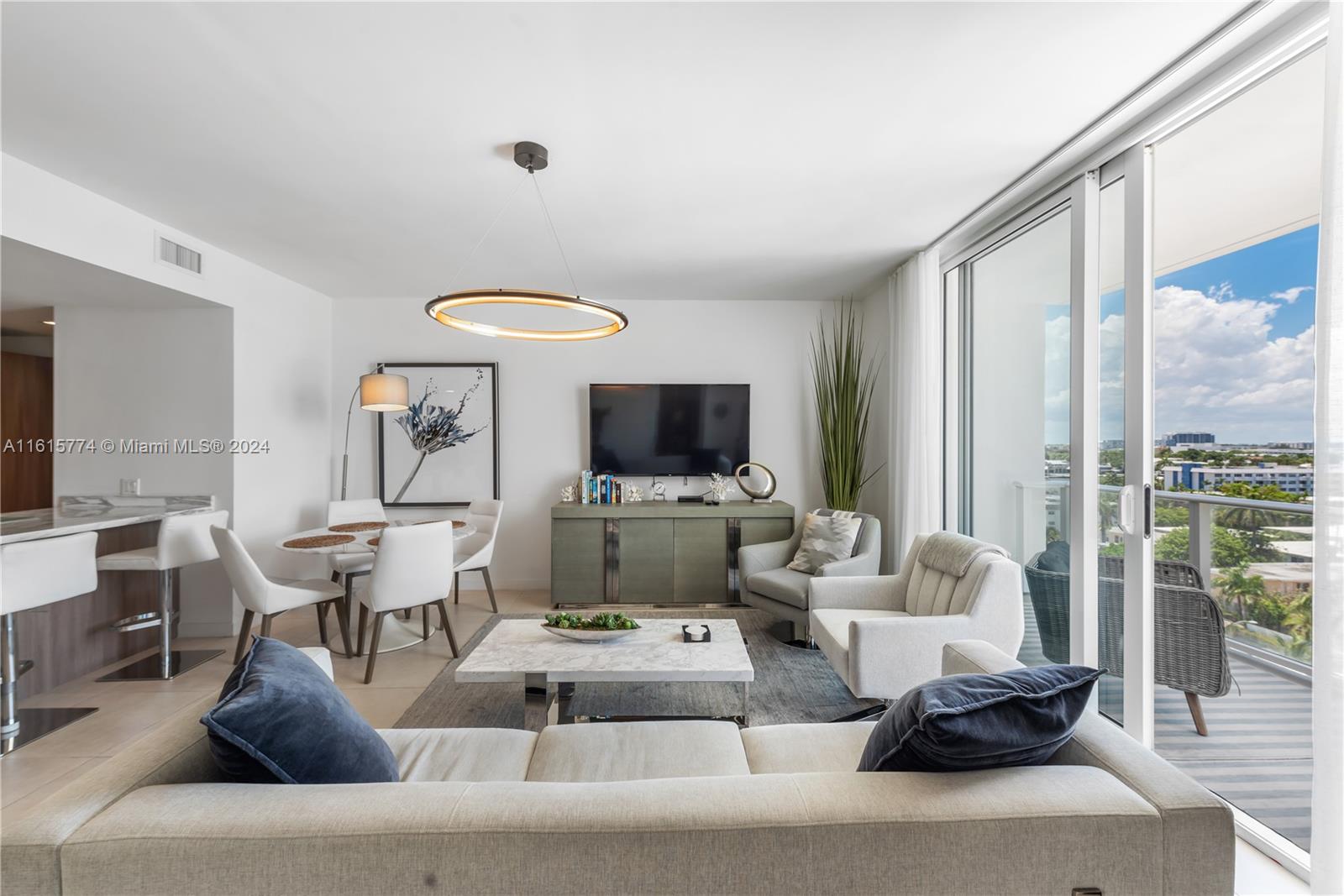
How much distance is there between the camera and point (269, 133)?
2416mm

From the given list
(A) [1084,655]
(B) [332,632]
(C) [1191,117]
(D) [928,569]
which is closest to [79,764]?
(B) [332,632]

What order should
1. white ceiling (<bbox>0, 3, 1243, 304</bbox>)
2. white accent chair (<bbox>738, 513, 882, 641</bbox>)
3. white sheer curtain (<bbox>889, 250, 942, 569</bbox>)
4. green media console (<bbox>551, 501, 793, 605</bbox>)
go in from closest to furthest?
white ceiling (<bbox>0, 3, 1243, 304</bbox>)
white accent chair (<bbox>738, 513, 882, 641</bbox>)
white sheer curtain (<bbox>889, 250, 942, 569</bbox>)
green media console (<bbox>551, 501, 793, 605</bbox>)

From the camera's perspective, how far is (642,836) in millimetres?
960

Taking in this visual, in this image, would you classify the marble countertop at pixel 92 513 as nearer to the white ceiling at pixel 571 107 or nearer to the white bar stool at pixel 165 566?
the white bar stool at pixel 165 566

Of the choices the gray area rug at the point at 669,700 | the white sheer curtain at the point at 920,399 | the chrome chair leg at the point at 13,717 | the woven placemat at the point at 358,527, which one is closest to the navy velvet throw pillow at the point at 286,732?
the gray area rug at the point at 669,700

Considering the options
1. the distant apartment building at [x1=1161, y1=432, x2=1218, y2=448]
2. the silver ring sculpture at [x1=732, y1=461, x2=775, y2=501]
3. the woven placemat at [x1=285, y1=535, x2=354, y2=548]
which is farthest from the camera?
the silver ring sculpture at [x1=732, y1=461, x2=775, y2=501]

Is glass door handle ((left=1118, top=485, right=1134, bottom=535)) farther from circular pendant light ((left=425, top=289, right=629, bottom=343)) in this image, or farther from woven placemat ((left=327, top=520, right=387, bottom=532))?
woven placemat ((left=327, top=520, right=387, bottom=532))

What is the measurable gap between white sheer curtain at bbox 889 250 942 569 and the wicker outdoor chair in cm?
139

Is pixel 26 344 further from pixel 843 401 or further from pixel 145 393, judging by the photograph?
pixel 843 401

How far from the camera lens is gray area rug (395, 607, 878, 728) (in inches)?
112

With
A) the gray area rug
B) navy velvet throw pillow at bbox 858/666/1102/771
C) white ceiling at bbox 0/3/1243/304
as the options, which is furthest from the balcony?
white ceiling at bbox 0/3/1243/304

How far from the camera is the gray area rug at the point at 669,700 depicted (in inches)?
112

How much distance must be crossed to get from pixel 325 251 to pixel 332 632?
247 cm

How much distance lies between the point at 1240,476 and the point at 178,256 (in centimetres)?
505
